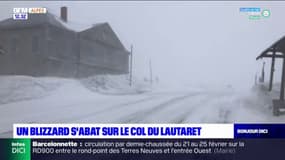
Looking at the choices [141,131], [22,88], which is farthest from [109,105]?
[22,88]

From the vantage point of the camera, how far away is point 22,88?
2.99m

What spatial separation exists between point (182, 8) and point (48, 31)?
1.41m

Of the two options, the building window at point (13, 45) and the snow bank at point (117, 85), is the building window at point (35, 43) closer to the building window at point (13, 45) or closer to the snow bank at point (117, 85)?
the building window at point (13, 45)

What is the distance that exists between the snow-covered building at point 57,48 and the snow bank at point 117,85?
0.07 m

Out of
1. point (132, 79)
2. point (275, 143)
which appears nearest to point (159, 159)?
point (132, 79)

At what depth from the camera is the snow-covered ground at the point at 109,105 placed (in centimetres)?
296

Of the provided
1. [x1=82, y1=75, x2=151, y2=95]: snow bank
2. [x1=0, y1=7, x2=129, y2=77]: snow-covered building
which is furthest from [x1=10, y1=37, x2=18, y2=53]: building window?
[x1=82, y1=75, x2=151, y2=95]: snow bank

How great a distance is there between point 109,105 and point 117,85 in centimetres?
24

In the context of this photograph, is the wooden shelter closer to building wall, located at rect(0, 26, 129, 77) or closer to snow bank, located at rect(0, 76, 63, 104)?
building wall, located at rect(0, 26, 129, 77)

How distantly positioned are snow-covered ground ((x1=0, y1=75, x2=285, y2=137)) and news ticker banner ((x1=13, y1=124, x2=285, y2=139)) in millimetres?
52

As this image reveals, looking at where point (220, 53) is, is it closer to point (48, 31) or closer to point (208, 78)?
point (208, 78)

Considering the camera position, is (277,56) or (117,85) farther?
(117,85)

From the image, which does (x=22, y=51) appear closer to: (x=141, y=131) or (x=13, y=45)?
(x=13, y=45)

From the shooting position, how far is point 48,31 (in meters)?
3.12
